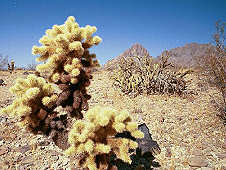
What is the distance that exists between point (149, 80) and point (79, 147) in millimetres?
4125

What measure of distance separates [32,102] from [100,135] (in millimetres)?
807

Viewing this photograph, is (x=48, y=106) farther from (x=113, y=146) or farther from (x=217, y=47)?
(x=217, y=47)

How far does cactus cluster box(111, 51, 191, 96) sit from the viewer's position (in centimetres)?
550

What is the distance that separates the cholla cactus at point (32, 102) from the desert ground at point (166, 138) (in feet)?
3.10

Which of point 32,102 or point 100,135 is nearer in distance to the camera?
point 100,135

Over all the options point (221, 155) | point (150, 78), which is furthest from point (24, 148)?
point (150, 78)

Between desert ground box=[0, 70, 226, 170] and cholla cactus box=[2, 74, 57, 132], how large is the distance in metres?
0.94

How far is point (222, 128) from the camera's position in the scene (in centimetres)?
358

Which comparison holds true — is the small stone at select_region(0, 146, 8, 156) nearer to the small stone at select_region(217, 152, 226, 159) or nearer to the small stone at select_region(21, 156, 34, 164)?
the small stone at select_region(21, 156, 34, 164)

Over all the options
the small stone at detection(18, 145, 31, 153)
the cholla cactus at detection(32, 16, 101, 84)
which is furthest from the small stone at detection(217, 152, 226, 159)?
the small stone at detection(18, 145, 31, 153)

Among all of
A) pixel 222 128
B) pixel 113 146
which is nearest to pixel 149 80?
pixel 222 128

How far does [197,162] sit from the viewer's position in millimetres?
2678

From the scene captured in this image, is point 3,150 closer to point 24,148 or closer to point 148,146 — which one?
A: point 24,148

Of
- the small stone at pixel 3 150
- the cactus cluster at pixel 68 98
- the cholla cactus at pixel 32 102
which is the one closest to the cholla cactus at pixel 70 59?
the cactus cluster at pixel 68 98
